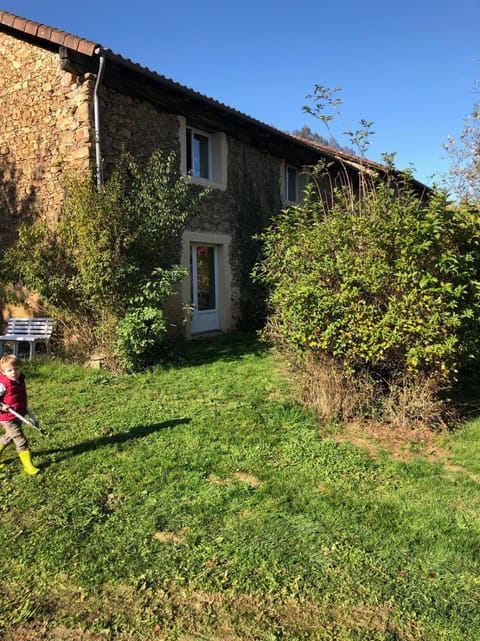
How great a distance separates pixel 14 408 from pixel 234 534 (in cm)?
211

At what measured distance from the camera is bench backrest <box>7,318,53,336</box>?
26.8ft

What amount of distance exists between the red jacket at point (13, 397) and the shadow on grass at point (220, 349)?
3.63m

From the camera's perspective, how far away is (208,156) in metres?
10.8

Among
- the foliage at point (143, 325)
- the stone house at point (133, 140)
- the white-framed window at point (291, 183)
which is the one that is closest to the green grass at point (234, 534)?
the foliage at point (143, 325)

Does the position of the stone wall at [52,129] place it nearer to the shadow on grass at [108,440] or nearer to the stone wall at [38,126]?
the stone wall at [38,126]

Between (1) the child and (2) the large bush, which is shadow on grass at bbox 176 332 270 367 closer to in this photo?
(2) the large bush

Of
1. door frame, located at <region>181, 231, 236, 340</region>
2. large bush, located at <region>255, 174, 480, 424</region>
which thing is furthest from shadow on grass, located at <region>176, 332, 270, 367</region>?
large bush, located at <region>255, 174, 480, 424</region>

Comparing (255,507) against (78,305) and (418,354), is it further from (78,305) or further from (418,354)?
(78,305)

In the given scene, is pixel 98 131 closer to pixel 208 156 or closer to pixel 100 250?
pixel 100 250

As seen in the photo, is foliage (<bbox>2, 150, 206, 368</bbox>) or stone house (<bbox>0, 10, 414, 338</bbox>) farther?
stone house (<bbox>0, 10, 414, 338</bbox>)

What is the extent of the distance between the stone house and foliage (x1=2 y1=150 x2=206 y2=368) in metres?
0.79

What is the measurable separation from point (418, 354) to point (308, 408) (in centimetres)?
140

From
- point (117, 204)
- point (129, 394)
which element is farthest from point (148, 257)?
point (129, 394)

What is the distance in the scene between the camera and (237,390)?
6.05 metres
